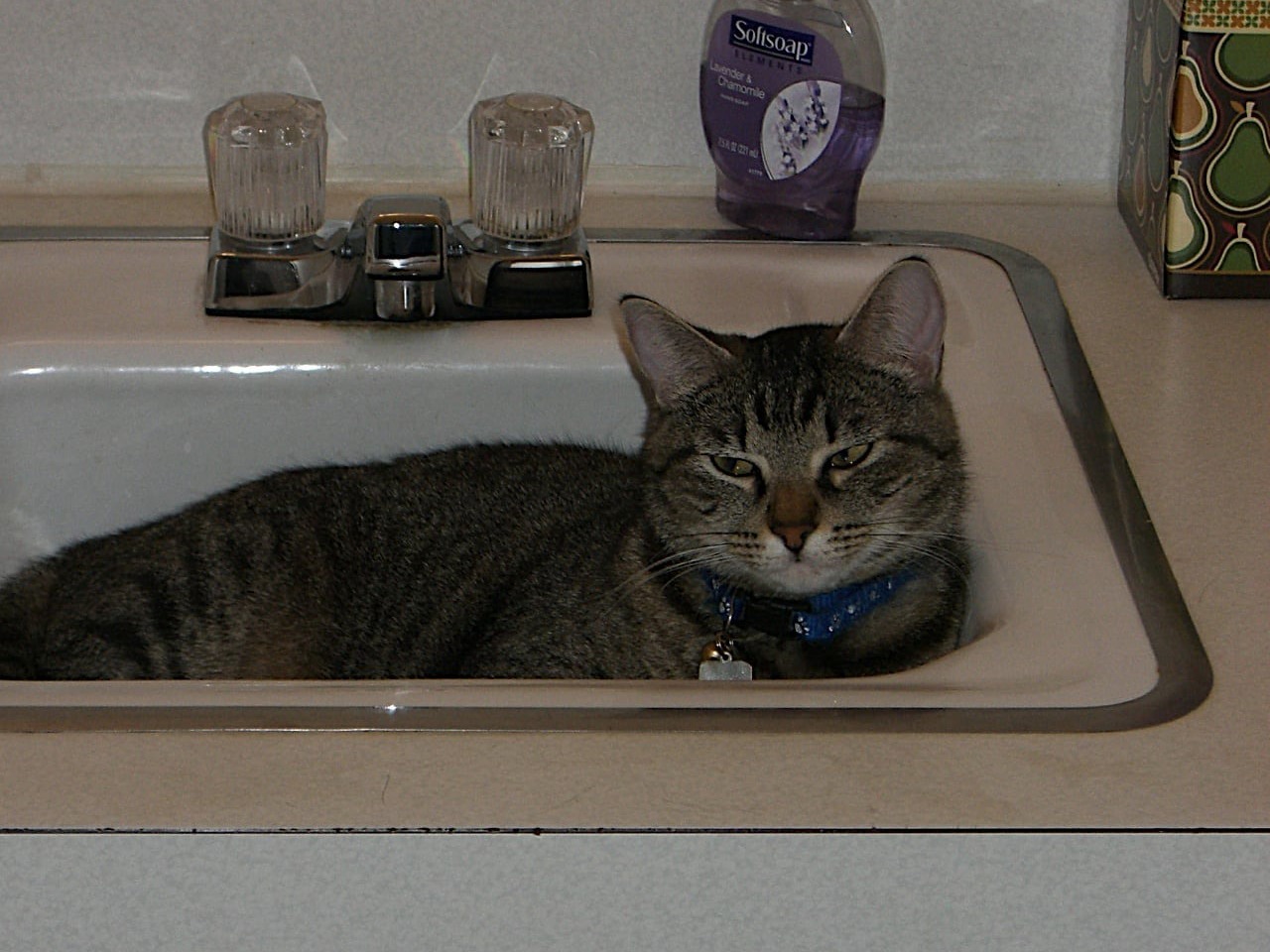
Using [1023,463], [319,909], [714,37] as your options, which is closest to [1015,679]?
[1023,463]

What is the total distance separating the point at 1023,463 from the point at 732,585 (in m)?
0.23

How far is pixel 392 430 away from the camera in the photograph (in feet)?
4.58

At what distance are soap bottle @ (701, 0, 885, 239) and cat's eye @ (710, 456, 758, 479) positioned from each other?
35cm

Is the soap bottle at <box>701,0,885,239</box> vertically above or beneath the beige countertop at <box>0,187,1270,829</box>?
above

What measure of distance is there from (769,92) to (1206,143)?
0.36 meters

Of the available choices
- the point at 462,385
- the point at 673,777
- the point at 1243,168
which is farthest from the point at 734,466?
the point at 1243,168

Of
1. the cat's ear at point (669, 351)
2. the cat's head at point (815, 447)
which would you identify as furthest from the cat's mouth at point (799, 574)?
the cat's ear at point (669, 351)

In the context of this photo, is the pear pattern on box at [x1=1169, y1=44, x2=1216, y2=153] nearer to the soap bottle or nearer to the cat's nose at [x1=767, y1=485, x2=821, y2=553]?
the soap bottle

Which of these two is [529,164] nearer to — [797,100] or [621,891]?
[797,100]

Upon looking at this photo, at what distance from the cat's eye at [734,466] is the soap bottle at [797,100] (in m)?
0.35

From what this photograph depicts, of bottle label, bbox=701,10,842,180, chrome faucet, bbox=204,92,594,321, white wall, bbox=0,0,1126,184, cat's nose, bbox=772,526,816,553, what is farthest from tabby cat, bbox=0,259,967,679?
white wall, bbox=0,0,1126,184

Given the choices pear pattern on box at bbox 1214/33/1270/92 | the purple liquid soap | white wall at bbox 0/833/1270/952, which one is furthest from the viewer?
the purple liquid soap

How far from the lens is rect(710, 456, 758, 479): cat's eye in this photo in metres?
1.19

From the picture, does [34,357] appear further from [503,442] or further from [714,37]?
[714,37]
